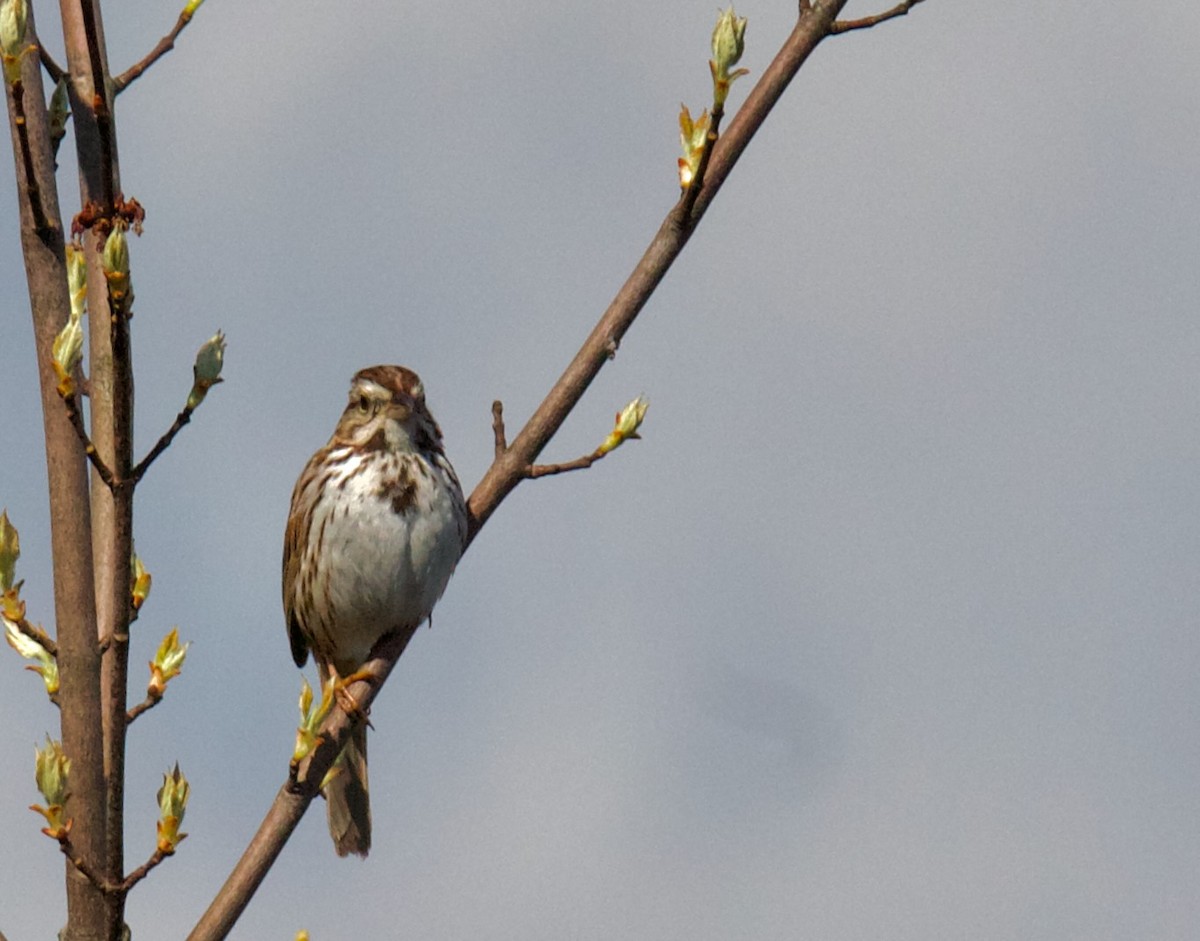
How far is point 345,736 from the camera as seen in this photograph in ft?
17.2

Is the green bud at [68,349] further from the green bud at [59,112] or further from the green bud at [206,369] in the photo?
the green bud at [59,112]

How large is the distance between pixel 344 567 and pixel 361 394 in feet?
2.92

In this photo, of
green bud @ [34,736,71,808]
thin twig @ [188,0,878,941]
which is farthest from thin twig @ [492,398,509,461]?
green bud @ [34,736,71,808]

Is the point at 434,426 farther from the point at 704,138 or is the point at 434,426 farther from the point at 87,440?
the point at 87,440

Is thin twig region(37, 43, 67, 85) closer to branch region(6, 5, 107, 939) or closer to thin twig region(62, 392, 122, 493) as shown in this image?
branch region(6, 5, 107, 939)

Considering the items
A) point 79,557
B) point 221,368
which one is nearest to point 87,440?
point 221,368

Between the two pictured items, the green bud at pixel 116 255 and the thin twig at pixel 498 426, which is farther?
→ the thin twig at pixel 498 426

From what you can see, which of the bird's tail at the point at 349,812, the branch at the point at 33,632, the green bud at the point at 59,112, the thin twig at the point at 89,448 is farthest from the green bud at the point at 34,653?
the bird's tail at the point at 349,812

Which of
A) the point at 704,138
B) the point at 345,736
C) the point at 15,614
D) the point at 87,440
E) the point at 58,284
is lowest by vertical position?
the point at 345,736

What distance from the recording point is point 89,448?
11.7ft

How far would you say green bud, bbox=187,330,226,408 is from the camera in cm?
373

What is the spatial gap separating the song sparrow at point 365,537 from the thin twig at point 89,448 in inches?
140

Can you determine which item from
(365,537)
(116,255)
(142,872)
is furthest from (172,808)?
(365,537)

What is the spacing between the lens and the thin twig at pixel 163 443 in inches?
135
